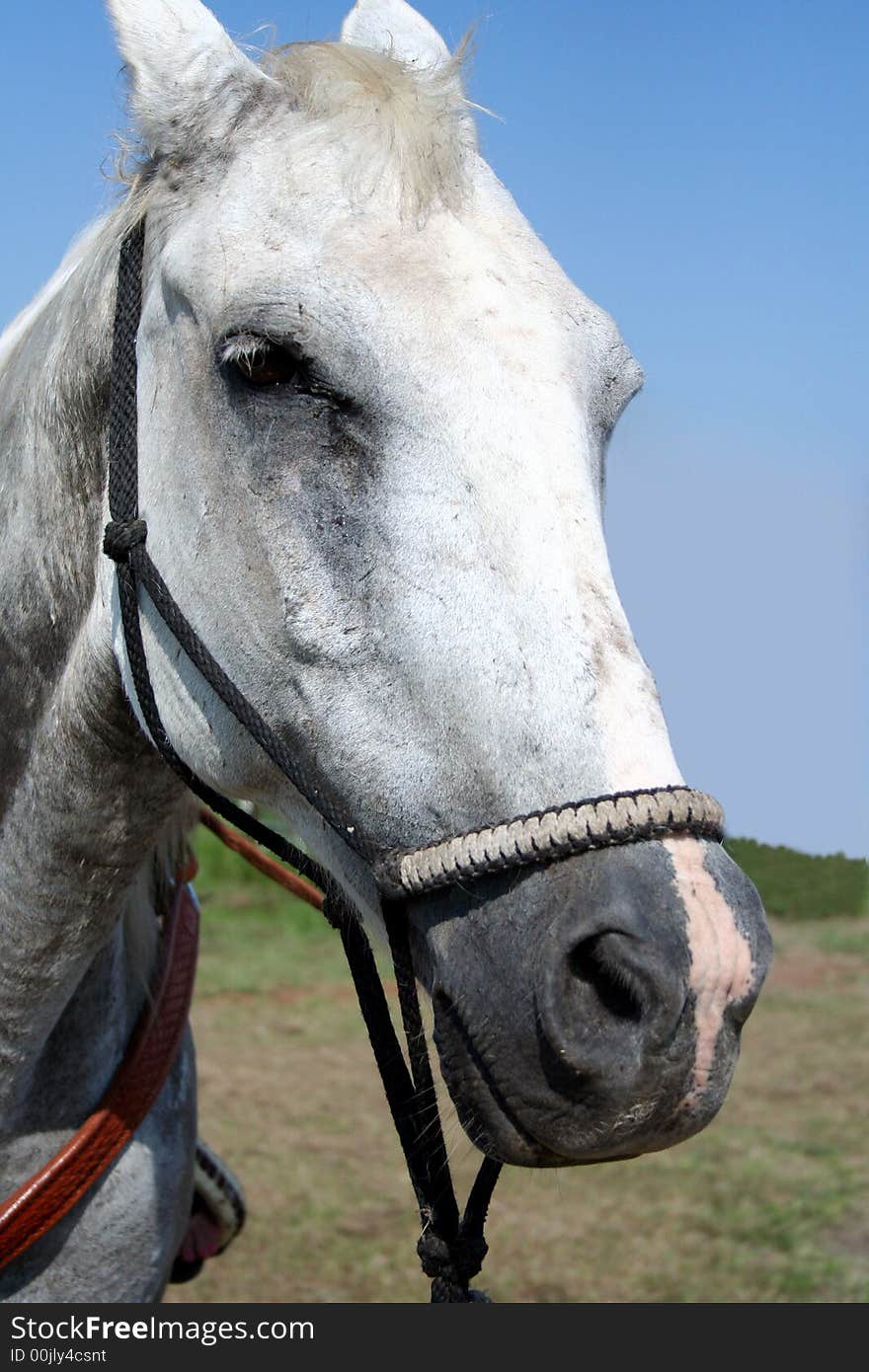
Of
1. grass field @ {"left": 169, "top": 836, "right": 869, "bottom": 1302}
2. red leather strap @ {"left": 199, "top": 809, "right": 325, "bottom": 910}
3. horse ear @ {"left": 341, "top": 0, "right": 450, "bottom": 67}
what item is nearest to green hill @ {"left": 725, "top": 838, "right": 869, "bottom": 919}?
grass field @ {"left": 169, "top": 836, "right": 869, "bottom": 1302}

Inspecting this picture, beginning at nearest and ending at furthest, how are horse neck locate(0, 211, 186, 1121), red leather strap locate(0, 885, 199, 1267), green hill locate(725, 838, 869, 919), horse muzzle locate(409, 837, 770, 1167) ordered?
horse muzzle locate(409, 837, 770, 1167) → horse neck locate(0, 211, 186, 1121) → red leather strap locate(0, 885, 199, 1267) → green hill locate(725, 838, 869, 919)

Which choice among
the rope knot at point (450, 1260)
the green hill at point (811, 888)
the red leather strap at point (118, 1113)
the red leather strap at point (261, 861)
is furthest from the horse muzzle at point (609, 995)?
the green hill at point (811, 888)

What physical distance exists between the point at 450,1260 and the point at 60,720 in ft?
3.36

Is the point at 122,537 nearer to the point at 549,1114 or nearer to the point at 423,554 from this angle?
the point at 423,554

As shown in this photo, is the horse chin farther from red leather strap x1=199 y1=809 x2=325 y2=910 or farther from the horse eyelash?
red leather strap x1=199 y1=809 x2=325 y2=910

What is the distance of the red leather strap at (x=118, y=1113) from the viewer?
2223 millimetres

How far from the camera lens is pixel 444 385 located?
5.19 ft

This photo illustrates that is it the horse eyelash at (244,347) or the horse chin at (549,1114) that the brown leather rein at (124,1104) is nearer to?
the horse chin at (549,1114)

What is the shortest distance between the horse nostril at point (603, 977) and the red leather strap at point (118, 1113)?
1.27 meters

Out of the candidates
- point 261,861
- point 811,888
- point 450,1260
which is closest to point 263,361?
point 450,1260

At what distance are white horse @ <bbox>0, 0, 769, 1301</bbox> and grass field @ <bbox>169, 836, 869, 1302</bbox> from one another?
3188 millimetres

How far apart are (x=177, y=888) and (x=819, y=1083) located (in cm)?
553

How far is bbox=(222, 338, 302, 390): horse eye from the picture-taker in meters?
1.68

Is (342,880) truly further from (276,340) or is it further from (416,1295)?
(416,1295)
